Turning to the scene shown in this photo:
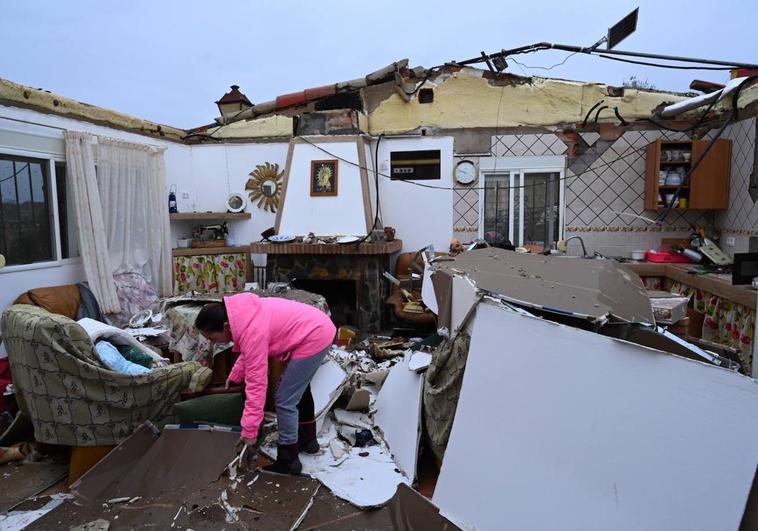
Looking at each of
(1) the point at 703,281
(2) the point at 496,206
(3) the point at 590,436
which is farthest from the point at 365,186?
(3) the point at 590,436

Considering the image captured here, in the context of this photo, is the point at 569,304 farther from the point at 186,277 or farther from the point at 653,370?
the point at 186,277

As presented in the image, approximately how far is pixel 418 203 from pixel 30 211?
4.30 metres

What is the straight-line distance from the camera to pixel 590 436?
5.93 feet

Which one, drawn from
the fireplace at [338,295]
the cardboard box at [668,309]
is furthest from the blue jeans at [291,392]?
the fireplace at [338,295]

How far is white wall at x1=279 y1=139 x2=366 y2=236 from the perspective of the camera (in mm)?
5941

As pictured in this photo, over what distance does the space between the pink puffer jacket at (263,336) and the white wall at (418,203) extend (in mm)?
Answer: 3776

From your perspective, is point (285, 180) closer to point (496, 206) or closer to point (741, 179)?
point (496, 206)

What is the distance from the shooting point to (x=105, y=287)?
4.62m

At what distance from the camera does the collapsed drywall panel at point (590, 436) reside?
1.54m

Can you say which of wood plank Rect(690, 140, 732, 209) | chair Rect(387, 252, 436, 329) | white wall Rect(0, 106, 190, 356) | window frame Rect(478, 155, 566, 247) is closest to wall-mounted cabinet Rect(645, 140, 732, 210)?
wood plank Rect(690, 140, 732, 209)

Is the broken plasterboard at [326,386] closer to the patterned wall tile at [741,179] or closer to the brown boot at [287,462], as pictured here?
the brown boot at [287,462]

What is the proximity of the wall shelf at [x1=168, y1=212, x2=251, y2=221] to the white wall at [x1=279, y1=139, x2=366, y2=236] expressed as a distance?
0.84m

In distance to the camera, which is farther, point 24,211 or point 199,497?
point 24,211

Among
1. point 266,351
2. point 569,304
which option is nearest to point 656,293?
point 569,304
